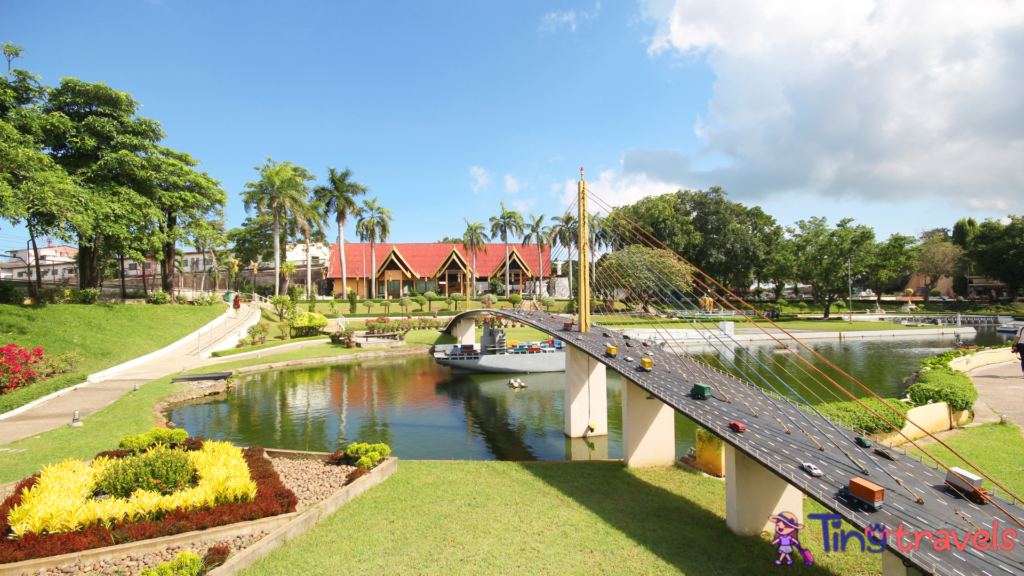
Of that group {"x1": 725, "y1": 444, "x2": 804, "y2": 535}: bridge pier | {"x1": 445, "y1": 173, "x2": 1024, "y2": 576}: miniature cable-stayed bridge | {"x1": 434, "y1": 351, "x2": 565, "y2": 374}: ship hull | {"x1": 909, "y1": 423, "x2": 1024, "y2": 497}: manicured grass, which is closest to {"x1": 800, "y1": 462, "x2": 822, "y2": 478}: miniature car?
{"x1": 445, "y1": 173, "x2": 1024, "y2": 576}: miniature cable-stayed bridge

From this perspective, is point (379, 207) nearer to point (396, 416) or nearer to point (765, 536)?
point (396, 416)

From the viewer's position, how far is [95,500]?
31.6 ft

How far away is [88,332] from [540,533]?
3544 cm

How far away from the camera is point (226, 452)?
12.2 metres

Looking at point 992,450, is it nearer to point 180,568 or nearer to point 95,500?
point 180,568

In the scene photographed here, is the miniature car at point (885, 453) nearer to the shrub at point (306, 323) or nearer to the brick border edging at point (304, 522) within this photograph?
the brick border edging at point (304, 522)

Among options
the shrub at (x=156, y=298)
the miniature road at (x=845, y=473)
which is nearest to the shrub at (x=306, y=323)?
the shrub at (x=156, y=298)

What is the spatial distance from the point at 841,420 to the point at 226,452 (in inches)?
699

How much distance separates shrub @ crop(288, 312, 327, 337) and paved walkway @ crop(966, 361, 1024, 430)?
4626 cm

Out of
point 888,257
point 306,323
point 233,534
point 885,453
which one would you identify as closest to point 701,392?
point 885,453

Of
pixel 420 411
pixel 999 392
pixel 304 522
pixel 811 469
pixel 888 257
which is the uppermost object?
pixel 888 257

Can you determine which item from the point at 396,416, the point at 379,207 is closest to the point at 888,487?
the point at 396,416

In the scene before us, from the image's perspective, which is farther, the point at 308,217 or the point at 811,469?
the point at 308,217

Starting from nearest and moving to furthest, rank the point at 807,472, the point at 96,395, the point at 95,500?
the point at 807,472 → the point at 95,500 → the point at 96,395
